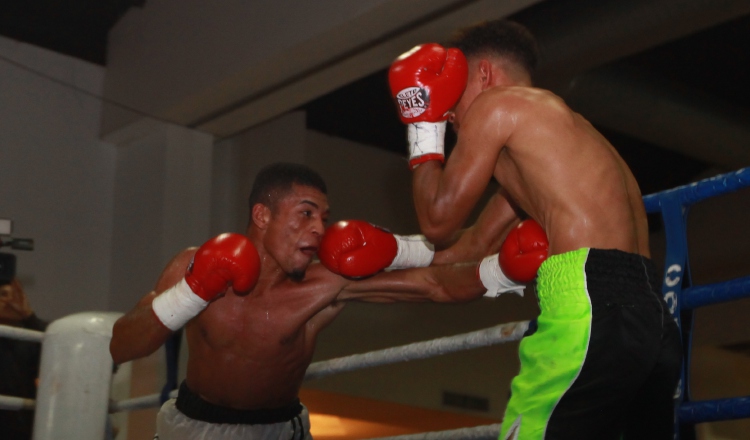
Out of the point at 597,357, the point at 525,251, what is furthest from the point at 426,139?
the point at 597,357

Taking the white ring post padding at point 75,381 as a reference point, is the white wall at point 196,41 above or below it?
above

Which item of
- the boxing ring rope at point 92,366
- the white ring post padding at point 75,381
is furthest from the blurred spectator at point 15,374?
the white ring post padding at point 75,381

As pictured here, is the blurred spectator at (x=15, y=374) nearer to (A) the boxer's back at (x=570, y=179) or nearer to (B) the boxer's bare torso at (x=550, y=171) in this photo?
(B) the boxer's bare torso at (x=550, y=171)

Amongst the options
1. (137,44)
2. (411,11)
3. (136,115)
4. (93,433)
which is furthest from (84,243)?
(93,433)

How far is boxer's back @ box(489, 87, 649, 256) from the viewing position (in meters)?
1.62

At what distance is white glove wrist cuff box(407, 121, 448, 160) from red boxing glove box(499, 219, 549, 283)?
27 centimetres

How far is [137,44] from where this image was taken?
559 cm

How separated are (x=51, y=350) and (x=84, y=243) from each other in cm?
309

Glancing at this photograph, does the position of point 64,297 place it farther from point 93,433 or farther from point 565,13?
point 565,13

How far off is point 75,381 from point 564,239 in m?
1.71

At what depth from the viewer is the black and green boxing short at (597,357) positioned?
4.88 feet

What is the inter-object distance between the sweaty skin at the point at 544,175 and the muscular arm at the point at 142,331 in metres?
0.84

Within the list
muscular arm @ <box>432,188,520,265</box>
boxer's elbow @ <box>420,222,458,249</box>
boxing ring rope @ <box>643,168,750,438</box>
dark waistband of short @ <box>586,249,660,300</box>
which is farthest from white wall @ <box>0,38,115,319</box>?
dark waistband of short @ <box>586,249,660,300</box>

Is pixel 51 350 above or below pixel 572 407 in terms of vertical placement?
above
